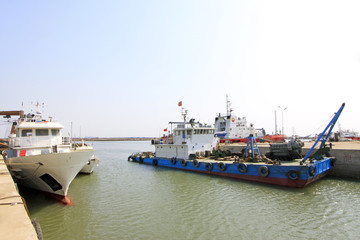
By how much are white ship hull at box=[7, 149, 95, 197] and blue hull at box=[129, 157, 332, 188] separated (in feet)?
32.4

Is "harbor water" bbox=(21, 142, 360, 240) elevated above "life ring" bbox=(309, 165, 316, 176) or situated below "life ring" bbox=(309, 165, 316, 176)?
below

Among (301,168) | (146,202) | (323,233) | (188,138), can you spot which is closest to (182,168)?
(188,138)

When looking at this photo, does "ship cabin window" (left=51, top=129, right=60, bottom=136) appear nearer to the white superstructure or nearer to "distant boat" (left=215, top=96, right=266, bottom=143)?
the white superstructure

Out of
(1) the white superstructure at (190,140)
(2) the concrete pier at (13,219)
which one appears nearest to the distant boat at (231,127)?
(1) the white superstructure at (190,140)

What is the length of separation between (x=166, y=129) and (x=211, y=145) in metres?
5.54

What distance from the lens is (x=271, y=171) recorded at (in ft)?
44.8

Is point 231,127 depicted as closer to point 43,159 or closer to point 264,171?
point 264,171

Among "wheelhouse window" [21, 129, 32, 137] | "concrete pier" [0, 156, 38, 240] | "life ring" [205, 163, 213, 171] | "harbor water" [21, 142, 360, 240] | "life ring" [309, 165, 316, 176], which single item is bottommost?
"harbor water" [21, 142, 360, 240]

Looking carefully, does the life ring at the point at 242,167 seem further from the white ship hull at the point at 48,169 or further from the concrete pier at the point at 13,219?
the concrete pier at the point at 13,219

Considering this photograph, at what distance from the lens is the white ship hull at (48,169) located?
394 inches

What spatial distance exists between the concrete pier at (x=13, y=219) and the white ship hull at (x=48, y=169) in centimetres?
443

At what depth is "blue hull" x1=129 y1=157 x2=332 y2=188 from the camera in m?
12.5

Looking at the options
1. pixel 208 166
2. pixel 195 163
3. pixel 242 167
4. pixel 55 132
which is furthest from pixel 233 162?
pixel 55 132

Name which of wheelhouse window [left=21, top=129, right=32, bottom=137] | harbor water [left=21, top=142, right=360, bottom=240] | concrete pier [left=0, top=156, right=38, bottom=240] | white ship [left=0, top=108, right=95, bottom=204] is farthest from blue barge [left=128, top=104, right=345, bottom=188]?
concrete pier [left=0, top=156, right=38, bottom=240]
